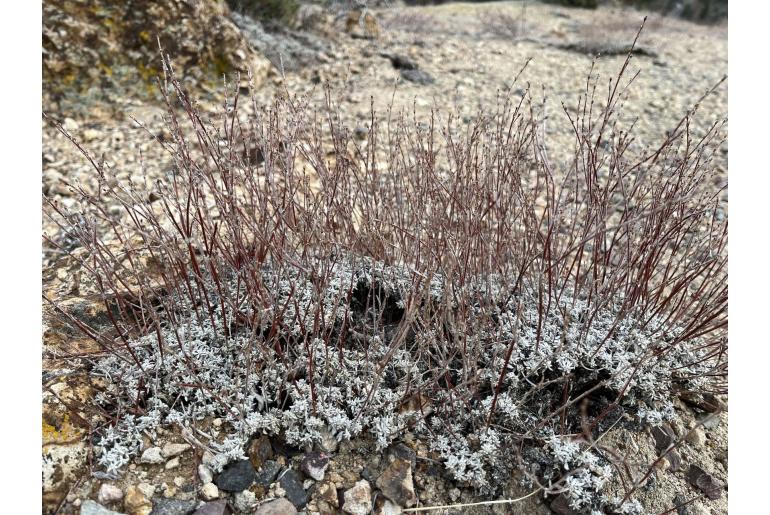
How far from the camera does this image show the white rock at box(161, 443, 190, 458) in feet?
5.67

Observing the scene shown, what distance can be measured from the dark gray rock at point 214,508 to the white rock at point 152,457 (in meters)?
0.22

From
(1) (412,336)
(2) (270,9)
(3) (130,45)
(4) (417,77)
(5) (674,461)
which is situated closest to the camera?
(5) (674,461)

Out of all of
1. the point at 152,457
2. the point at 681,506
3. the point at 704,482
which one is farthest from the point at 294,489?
the point at 704,482

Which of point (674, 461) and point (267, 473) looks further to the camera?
point (674, 461)

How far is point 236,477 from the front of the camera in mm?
1696

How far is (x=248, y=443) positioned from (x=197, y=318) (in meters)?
0.53

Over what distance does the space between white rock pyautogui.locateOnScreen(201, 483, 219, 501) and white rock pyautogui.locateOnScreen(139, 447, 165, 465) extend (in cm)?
17

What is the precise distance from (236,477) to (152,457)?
269 mm

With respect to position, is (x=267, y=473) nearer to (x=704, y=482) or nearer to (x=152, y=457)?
(x=152, y=457)

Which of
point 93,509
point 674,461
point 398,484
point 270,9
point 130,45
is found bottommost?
point 93,509

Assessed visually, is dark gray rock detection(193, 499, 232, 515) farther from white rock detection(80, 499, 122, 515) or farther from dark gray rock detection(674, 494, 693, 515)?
dark gray rock detection(674, 494, 693, 515)

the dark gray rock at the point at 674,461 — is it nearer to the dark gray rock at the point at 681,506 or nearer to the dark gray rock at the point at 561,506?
the dark gray rock at the point at 681,506

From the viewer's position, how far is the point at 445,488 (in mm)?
1779

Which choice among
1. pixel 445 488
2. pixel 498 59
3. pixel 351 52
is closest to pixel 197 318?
pixel 445 488
